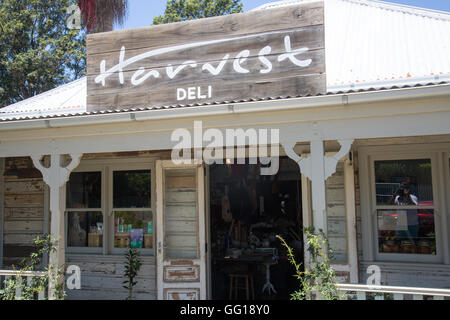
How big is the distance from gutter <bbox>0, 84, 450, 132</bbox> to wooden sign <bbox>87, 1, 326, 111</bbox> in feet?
2.61

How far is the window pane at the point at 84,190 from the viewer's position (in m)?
6.94

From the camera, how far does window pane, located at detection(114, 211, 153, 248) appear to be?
6.68m

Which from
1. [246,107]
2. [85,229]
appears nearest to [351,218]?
[246,107]

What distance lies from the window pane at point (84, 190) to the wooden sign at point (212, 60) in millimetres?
1602

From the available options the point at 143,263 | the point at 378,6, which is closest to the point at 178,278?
the point at 143,263

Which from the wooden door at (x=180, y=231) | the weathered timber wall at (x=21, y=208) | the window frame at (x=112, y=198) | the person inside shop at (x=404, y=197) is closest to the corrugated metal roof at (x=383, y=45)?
the person inside shop at (x=404, y=197)

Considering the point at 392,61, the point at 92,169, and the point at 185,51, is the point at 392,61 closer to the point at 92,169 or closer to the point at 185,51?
the point at 185,51

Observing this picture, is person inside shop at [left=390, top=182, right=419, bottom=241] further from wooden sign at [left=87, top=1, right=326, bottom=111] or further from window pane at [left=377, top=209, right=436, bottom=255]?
wooden sign at [left=87, top=1, right=326, bottom=111]

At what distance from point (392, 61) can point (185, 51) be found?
3.23 meters

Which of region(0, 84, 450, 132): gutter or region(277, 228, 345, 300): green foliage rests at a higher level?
region(0, 84, 450, 132): gutter

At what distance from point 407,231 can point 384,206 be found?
451 mm

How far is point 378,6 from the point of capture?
8555 millimetres

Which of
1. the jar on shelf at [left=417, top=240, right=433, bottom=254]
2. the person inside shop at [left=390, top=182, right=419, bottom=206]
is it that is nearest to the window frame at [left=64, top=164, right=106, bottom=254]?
the person inside shop at [left=390, top=182, right=419, bottom=206]

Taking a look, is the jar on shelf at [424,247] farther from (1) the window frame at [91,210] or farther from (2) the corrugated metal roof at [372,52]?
(1) the window frame at [91,210]
